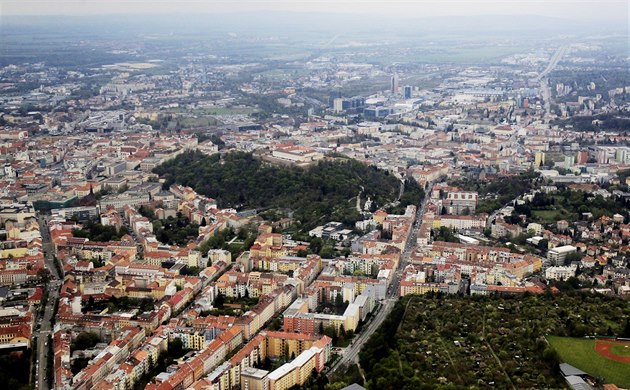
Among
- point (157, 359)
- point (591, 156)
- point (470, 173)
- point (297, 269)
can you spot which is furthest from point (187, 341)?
point (591, 156)

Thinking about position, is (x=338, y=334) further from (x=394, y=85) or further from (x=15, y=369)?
(x=394, y=85)

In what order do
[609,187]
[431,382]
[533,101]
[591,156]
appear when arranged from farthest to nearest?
[533,101] < [591,156] < [609,187] < [431,382]

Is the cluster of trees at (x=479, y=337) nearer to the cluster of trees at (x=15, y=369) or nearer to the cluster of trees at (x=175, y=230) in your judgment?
the cluster of trees at (x=15, y=369)

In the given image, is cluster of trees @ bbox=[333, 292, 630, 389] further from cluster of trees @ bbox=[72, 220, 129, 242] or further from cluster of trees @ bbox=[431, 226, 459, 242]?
cluster of trees @ bbox=[72, 220, 129, 242]

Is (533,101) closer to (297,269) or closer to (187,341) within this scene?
(297,269)

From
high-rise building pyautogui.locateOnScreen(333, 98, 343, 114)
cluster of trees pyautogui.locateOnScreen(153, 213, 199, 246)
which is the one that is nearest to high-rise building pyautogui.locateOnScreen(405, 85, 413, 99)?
high-rise building pyautogui.locateOnScreen(333, 98, 343, 114)

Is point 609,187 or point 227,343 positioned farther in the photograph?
point 609,187

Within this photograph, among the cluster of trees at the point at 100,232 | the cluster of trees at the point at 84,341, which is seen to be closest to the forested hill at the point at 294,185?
the cluster of trees at the point at 100,232
